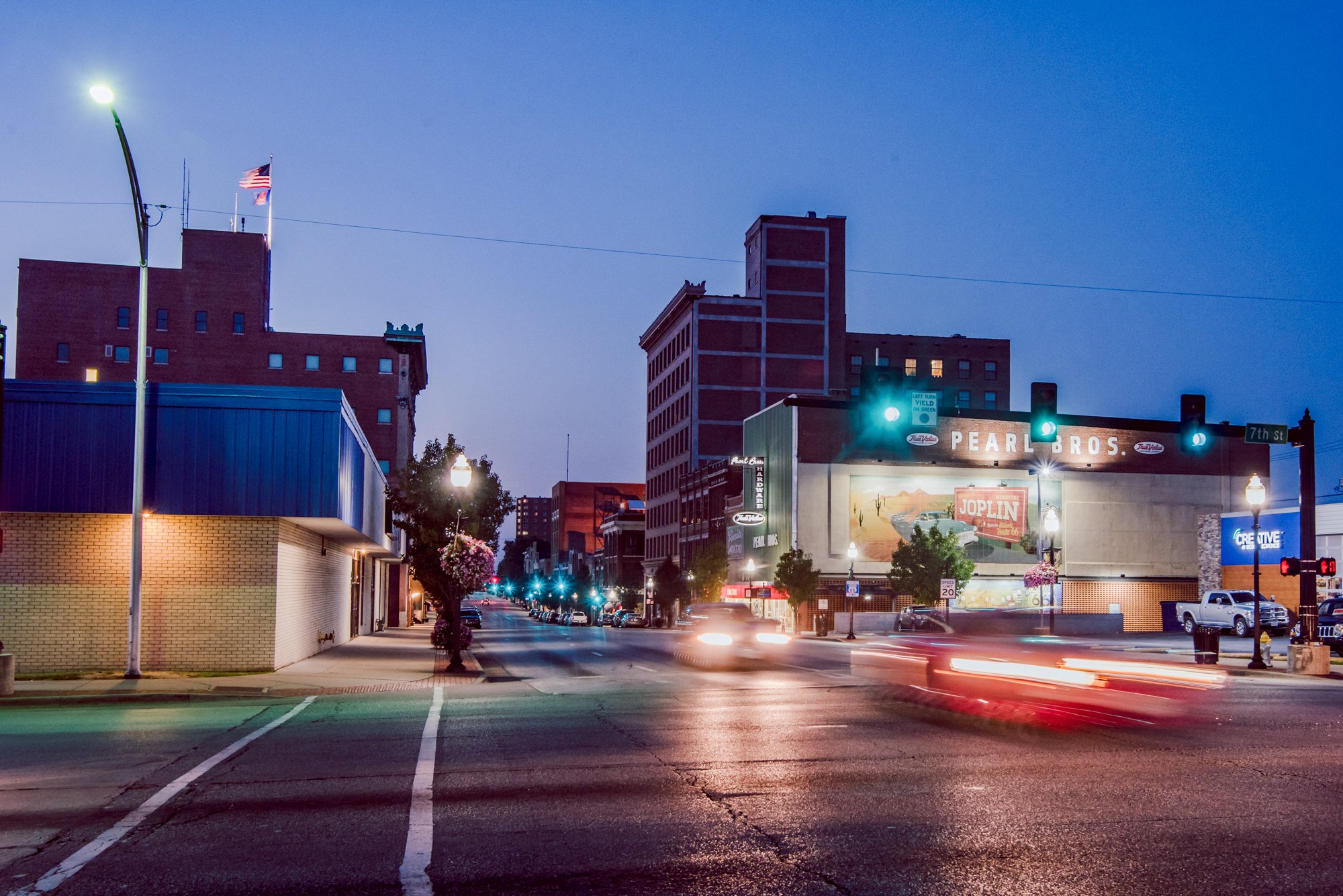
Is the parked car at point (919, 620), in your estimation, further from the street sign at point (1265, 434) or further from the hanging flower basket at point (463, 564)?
the hanging flower basket at point (463, 564)

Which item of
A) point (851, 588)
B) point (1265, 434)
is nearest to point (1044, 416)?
point (1265, 434)

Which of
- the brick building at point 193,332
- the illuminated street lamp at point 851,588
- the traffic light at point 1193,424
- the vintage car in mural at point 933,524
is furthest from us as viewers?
the brick building at point 193,332

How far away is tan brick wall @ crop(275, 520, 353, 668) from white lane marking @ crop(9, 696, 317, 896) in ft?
43.0

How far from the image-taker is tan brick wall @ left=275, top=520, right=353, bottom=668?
26922mm

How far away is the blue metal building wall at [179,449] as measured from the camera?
2373cm

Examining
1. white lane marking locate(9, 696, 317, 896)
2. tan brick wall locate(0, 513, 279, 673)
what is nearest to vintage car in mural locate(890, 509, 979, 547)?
tan brick wall locate(0, 513, 279, 673)

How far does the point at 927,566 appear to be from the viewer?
65.1 m

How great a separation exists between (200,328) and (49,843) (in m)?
85.2

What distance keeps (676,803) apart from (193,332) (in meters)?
85.7

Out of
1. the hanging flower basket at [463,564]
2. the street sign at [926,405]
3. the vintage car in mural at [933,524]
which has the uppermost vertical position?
the street sign at [926,405]

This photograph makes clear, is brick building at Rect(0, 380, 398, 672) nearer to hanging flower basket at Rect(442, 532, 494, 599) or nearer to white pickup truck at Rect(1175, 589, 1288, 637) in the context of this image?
hanging flower basket at Rect(442, 532, 494, 599)

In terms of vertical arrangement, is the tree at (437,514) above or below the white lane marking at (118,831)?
above

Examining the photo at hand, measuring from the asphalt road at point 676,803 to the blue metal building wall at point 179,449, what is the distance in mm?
7466

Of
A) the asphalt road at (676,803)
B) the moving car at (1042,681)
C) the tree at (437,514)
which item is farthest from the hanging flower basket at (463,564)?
the moving car at (1042,681)
